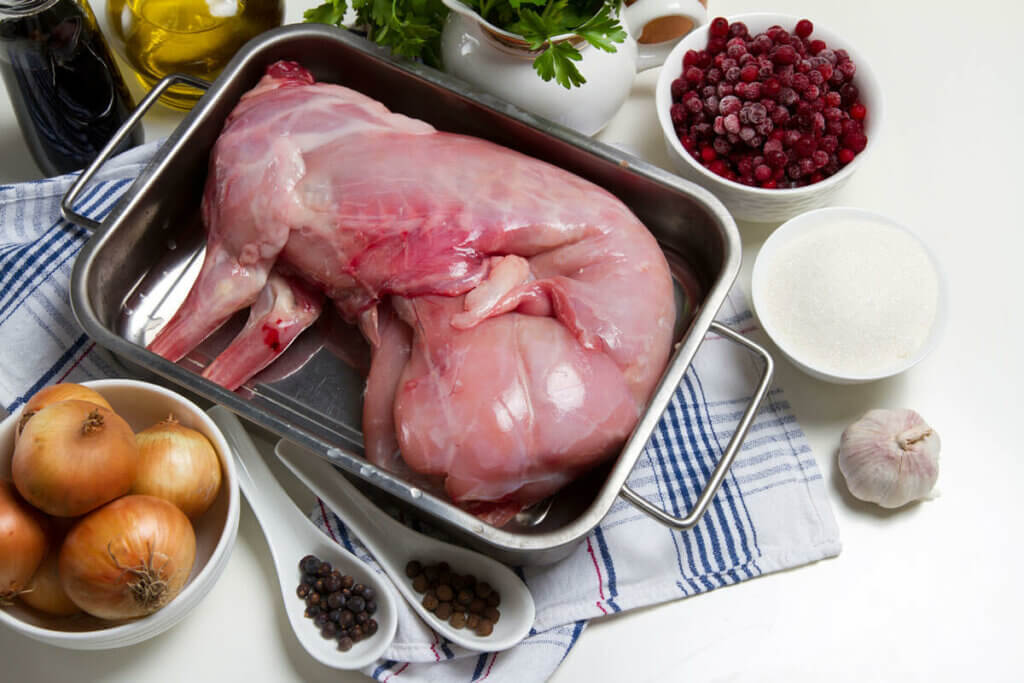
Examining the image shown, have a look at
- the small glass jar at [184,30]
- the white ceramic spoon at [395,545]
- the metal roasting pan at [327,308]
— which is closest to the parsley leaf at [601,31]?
the metal roasting pan at [327,308]

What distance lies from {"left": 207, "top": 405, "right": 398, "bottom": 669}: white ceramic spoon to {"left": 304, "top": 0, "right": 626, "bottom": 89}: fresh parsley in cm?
67

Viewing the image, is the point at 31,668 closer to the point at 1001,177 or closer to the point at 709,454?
the point at 709,454

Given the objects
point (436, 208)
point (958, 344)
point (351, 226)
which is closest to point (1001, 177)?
point (958, 344)

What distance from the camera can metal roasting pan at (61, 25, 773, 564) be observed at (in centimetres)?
150

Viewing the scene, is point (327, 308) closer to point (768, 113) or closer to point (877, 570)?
point (768, 113)

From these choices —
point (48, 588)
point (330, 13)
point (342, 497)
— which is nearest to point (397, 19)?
point (330, 13)

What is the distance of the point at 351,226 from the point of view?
1.50 metres

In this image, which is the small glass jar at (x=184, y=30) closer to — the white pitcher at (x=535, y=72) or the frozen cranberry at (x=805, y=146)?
the white pitcher at (x=535, y=72)

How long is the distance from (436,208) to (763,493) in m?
0.67

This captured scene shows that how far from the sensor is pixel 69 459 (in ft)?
3.95

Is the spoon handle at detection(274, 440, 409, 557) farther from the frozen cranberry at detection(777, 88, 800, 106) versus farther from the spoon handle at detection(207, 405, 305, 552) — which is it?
the frozen cranberry at detection(777, 88, 800, 106)

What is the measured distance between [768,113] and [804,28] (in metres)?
0.21

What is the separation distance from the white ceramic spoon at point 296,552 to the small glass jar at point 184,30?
0.67 metres

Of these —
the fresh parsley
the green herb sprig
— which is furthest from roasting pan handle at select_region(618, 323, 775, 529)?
the green herb sprig
